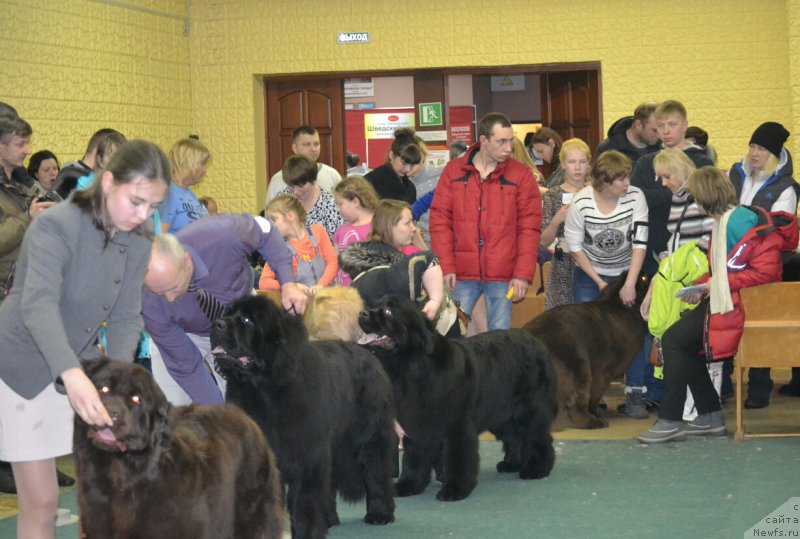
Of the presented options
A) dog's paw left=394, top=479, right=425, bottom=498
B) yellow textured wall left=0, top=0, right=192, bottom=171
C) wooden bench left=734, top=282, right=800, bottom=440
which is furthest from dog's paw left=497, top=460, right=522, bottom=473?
yellow textured wall left=0, top=0, right=192, bottom=171

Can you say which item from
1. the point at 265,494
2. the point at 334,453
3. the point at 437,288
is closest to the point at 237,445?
the point at 265,494

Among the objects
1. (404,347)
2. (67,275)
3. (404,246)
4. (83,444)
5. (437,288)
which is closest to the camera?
(83,444)

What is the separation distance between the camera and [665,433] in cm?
A: 647

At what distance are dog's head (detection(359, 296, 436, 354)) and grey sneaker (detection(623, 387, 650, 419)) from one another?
259 cm

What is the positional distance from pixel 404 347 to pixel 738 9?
750 cm

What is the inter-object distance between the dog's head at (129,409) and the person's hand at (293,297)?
1532mm

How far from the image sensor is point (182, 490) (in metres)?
3.08

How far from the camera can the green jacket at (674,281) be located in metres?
6.73

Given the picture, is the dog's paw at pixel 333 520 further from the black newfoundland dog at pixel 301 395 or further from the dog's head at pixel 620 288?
the dog's head at pixel 620 288

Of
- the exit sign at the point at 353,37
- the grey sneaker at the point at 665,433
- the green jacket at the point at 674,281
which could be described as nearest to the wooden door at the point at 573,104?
the exit sign at the point at 353,37

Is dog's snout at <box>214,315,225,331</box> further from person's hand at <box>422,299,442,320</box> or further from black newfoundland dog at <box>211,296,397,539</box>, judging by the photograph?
person's hand at <box>422,299,442,320</box>

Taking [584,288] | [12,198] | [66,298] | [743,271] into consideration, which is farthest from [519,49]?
[66,298]

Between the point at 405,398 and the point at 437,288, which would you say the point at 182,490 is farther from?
the point at 437,288

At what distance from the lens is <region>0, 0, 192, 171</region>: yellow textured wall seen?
9461mm
